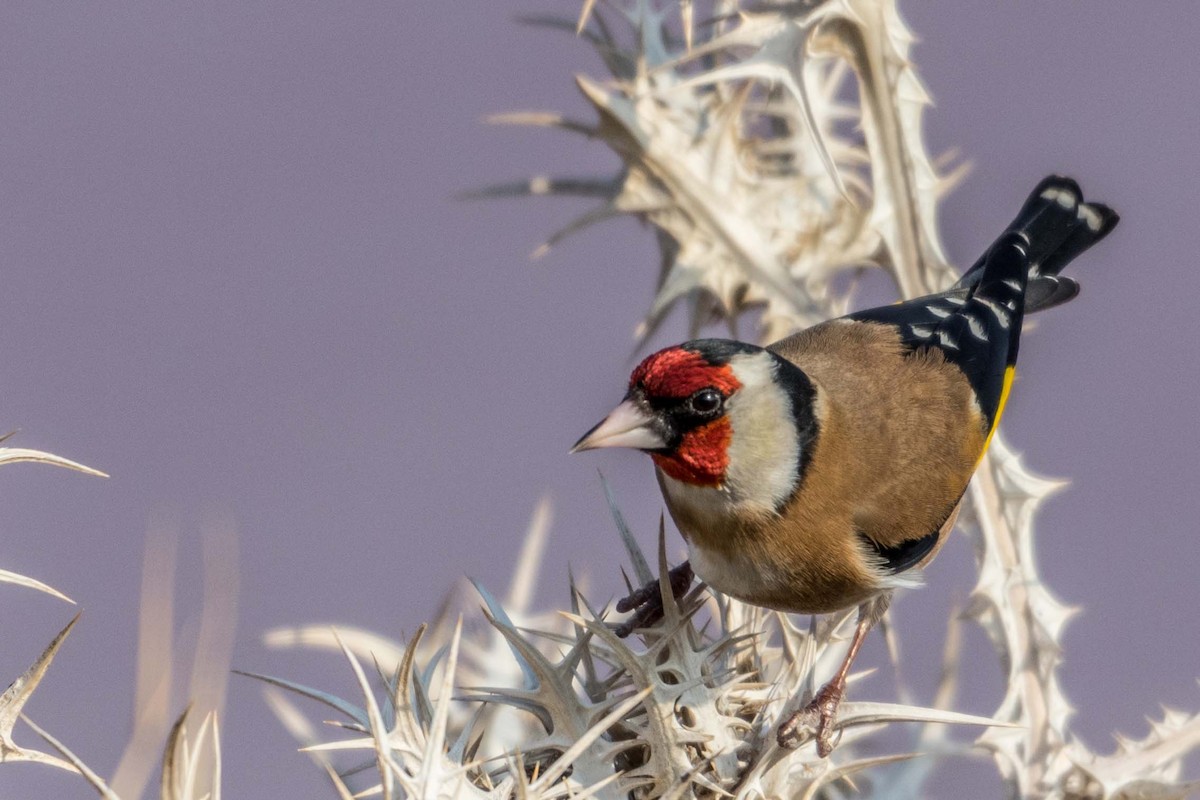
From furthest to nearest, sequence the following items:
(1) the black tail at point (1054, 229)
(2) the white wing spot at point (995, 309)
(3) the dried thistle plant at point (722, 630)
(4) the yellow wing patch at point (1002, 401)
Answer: (1) the black tail at point (1054, 229) → (2) the white wing spot at point (995, 309) → (4) the yellow wing patch at point (1002, 401) → (3) the dried thistle plant at point (722, 630)

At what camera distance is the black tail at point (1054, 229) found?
6.20ft

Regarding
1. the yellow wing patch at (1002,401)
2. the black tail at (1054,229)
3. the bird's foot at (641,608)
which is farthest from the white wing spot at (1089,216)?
the bird's foot at (641,608)

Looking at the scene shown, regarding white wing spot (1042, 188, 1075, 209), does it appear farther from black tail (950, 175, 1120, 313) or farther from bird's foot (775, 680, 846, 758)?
bird's foot (775, 680, 846, 758)

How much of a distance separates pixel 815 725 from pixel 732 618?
289 mm

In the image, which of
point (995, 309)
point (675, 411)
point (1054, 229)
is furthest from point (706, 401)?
point (1054, 229)

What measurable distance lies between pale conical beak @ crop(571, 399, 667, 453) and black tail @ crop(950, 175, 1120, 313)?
790 millimetres

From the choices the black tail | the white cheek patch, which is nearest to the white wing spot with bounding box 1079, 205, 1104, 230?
the black tail

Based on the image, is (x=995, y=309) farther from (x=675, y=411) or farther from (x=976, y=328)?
(x=675, y=411)

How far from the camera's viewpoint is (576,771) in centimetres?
98

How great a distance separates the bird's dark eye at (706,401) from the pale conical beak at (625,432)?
5 cm

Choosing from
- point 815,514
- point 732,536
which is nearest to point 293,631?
point 732,536

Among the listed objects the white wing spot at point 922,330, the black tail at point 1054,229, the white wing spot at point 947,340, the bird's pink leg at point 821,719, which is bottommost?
the bird's pink leg at point 821,719

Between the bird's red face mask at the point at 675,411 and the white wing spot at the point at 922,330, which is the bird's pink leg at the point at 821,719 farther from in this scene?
the white wing spot at the point at 922,330

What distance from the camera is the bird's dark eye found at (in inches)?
50.6
